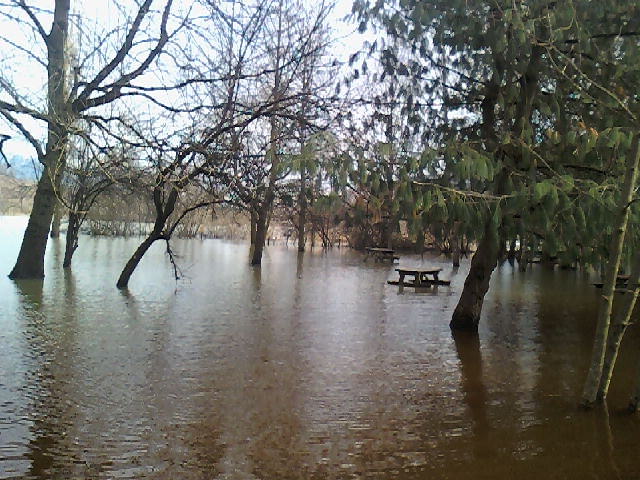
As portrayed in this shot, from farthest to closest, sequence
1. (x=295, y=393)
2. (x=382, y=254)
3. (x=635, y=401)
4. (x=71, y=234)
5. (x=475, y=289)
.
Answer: (x=382, y=254) → (x=71, y=234) → (x=475, y=289) → (x=295, y=393) → (x=635, y=401)

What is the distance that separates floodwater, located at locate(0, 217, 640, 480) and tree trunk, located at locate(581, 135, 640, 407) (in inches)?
14.9

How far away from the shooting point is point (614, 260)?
4.88 m

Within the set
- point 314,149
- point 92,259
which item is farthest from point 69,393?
point 92,259

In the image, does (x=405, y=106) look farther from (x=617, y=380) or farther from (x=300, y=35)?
(x=617, y=380)

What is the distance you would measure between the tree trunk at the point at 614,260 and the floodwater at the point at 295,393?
0.38 m

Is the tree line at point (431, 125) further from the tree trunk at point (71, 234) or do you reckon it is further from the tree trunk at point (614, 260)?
the tree trunk at point (71, 234)

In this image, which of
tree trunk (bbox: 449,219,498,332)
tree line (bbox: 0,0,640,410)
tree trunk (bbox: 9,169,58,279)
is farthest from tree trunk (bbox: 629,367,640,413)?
tree trunk (bbox: 9,169,58,279)

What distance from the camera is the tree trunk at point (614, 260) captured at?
4.73 meters

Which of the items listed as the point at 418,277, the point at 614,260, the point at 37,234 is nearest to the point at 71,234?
the point at 37,234

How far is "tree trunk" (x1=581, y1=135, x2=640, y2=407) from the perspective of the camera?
186 inches

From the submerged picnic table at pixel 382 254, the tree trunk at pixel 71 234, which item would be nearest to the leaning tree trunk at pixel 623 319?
the tree trunk at pixel 71 234

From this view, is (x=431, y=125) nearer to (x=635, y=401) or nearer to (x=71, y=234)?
(x=635, y=401)

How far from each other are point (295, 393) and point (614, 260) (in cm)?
296

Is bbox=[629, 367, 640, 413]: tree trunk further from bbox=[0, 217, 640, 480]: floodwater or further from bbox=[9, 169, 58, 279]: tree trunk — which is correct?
bbox=[9, 169, 58, 279]: tree trunk
